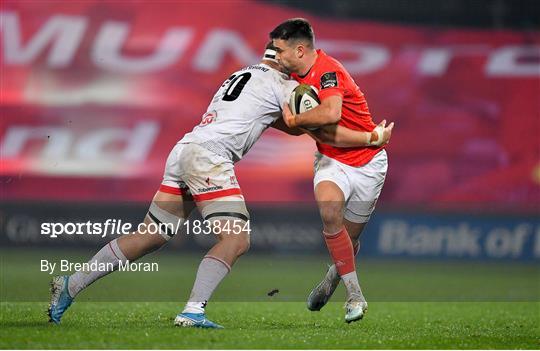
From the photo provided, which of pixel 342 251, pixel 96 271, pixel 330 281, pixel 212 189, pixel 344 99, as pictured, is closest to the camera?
pixel 212 189

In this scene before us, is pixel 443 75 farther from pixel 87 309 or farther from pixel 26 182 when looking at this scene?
pixel 87 309

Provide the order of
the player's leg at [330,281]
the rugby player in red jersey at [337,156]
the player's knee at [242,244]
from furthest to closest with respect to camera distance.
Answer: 1. the player's leg at [330,281]
2. the rugby player in red jersey at [337,156]
3. the player's knee at [242,244]

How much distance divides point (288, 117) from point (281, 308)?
2.85 meters

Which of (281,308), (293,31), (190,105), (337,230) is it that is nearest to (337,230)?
(337,230)

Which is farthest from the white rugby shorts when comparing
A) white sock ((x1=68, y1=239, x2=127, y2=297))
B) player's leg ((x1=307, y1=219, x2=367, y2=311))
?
player's leg ((x1=307, y1=219, x2=367, y2=311))

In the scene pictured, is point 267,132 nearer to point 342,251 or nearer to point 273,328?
point 342,251

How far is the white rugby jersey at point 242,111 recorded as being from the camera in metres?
7.13

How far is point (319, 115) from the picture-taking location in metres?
7.16

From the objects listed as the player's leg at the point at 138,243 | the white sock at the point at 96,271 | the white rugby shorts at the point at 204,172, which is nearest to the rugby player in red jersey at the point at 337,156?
the white rugby shorts at the point at 204,172

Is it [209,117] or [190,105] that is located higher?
[209,117]

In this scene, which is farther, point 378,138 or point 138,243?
point 378,138

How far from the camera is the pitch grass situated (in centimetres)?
629

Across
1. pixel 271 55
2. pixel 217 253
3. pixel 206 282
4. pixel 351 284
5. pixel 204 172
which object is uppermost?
pixel 271 55

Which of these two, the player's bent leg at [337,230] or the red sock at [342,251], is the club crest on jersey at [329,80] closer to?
the player's bent leg at [337,230]
